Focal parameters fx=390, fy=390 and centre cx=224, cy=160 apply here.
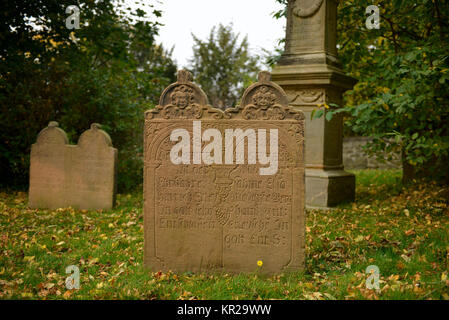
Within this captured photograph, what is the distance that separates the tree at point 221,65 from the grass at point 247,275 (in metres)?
29.1

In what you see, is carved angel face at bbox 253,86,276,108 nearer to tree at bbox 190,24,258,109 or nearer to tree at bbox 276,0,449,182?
tree at bbox 276,0,449,182

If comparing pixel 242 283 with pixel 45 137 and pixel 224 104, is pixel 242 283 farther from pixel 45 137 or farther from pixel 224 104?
pixel 224 104

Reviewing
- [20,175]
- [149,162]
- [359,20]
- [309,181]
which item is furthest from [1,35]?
[359,20]

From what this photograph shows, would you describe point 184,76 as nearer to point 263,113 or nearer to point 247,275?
point 263,113

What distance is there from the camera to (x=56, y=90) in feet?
32.0

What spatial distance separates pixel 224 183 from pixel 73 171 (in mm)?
4393

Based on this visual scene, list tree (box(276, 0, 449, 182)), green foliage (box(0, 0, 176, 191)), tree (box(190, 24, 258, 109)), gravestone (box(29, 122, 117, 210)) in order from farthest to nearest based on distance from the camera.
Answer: tree (box(190, 24, 258, 109)) < green foliage (box(0, 0, 176, 191)) < gravestone (box(29, 122, 117, 210)) < tree (box(276, 0, 449, 182))

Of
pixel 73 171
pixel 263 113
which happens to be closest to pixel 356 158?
pixel 73 171

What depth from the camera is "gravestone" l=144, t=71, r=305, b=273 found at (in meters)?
4.09

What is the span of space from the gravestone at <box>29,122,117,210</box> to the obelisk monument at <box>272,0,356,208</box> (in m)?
3.61

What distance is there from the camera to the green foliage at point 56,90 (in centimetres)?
932

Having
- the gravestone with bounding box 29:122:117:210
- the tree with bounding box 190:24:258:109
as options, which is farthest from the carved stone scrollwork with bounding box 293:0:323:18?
the tree with bounding box 190:24:258:109

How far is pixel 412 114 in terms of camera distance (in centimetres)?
705

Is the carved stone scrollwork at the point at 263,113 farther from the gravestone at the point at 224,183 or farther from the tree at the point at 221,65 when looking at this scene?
the tree at the point at 221,65
